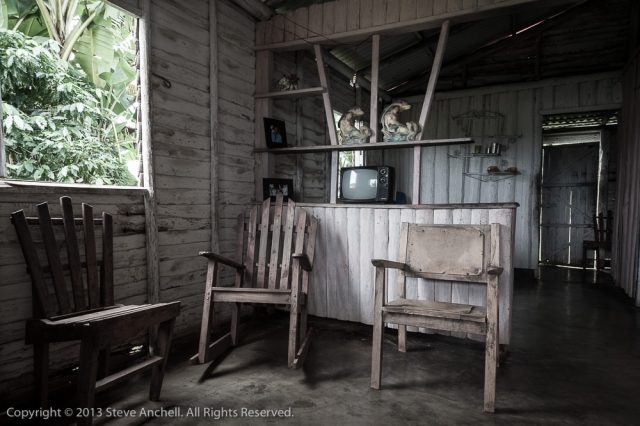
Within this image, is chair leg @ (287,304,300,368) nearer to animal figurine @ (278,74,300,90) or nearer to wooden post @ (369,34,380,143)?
wooden post @ (369,34,380,143)

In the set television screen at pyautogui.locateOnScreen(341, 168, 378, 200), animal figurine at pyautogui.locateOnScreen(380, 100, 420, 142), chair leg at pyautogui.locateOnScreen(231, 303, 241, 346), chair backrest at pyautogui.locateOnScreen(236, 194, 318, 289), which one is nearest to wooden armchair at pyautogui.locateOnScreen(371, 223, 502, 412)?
television screen at pyautogui.locateOnScreen(341, 168, 378, 200)

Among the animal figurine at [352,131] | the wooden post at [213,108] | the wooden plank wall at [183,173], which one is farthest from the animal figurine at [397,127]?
the wooden post at [213,108]

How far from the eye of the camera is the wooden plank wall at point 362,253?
2.88m

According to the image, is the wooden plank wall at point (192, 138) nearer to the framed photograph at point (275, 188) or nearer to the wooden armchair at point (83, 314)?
the framed photograph at point (275, 188)

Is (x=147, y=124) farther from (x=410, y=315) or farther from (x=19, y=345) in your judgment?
(x=410, y=315)

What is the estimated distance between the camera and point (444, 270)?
8.71 feet

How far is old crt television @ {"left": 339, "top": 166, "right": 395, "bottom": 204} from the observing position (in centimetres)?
329

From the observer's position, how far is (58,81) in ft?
10.5

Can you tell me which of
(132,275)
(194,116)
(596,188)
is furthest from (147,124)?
(596,188)

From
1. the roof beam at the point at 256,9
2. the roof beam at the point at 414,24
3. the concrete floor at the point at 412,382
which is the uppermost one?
the roof beam at the point at 256,9

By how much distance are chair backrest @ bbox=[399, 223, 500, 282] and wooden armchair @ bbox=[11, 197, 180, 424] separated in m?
1.67

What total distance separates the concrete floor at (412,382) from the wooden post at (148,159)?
0.67m

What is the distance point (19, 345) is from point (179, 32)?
8.28ft

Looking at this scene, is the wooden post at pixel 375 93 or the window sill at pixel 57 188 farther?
the wooden post at pixel 375 93
